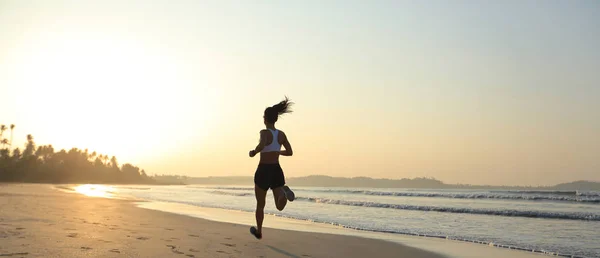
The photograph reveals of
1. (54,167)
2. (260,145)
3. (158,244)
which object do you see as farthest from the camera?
(54,167)

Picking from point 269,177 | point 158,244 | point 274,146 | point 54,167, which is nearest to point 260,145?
point 274,146

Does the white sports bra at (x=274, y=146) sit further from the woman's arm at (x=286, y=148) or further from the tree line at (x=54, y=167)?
the tree line at (x=54, y=167)

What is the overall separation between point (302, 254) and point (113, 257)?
2.79 metres

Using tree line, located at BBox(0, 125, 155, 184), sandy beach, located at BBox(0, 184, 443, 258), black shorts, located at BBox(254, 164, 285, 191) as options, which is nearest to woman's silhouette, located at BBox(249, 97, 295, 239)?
black shorts, located at BBox(254, 164, 285, 191)

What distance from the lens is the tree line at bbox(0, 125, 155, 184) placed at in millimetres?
114375

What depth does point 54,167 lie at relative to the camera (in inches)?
5123

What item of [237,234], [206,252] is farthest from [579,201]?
[206,252]

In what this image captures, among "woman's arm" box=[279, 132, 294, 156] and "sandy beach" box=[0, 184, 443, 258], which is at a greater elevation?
"woman's arm" box=[279, 132, 294, 156]

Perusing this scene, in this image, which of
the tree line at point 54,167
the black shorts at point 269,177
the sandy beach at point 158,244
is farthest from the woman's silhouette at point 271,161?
the tree line at point 54,167

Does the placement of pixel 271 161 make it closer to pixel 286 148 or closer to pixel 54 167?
pixel 286 148

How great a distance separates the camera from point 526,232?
530 inches

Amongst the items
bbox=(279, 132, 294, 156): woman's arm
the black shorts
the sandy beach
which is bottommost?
the sandy beach

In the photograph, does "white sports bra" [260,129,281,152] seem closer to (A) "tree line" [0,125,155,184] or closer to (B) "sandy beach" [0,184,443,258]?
(B) "sandy beach" [0,184,443,258]

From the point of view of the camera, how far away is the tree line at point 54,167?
114m
